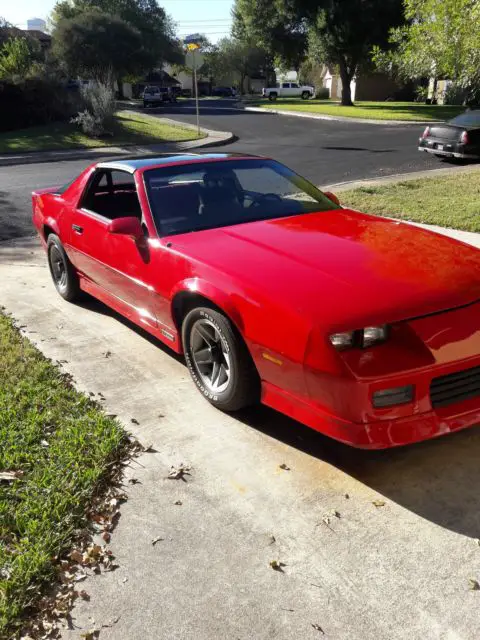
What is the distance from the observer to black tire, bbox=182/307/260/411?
3.28 metres

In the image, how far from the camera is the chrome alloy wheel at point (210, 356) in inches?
138

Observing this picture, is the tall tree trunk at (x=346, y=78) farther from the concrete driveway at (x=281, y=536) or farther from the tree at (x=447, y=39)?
the concrete driveway at (x=281, y=536)

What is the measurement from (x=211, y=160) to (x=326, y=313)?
224 cm

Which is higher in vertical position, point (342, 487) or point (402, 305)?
point (402, 305)

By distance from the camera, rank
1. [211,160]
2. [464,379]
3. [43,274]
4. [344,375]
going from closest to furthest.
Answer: [344,375] < [464,379] < [211,160] < [43,274]

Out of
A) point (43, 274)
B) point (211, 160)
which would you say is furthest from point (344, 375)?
point (43, 274)

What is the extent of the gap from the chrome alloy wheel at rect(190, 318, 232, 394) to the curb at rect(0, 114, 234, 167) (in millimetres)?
16206

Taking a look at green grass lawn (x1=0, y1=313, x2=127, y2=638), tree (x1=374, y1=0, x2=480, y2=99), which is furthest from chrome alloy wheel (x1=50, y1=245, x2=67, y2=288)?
tree (x1=374, y1=0, x2=480, y2=99)

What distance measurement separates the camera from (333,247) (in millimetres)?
3541

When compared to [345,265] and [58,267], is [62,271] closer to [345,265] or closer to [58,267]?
[58,267]

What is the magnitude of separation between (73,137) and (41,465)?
72.9 feet

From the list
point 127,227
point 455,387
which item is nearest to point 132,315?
point 127,227

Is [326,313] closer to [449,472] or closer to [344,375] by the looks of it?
[344,375]

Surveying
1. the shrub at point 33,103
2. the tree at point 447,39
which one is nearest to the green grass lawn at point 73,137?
the shrub at point 33,103
